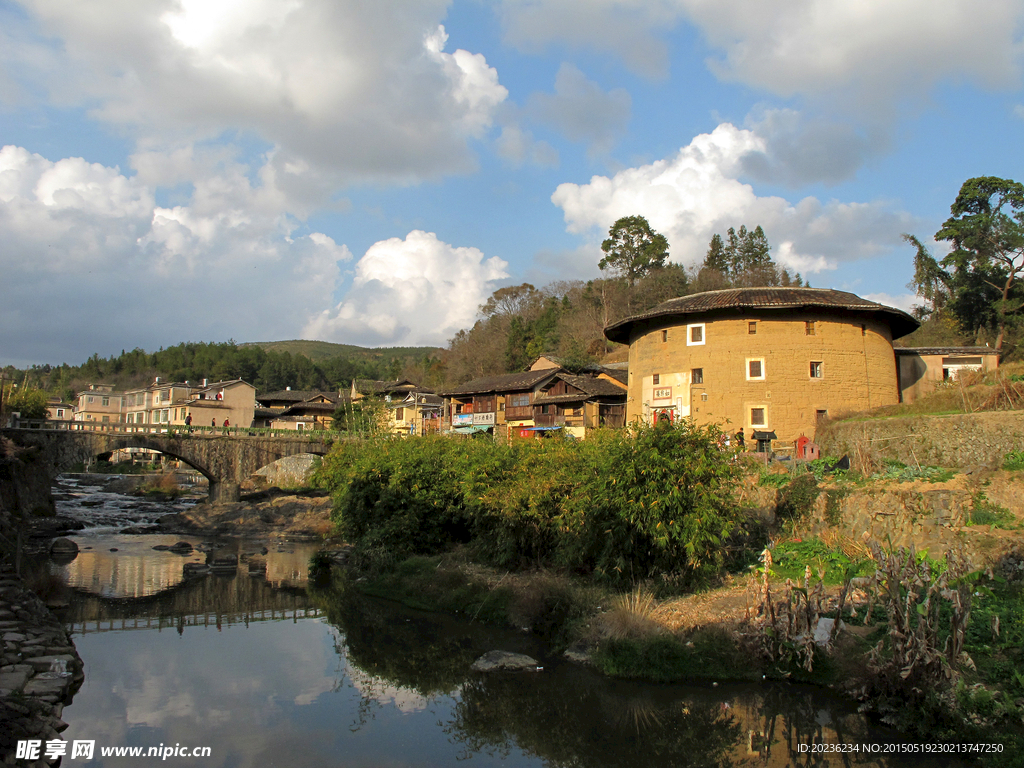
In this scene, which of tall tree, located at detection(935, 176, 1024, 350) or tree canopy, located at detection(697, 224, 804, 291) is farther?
tree canopy, located at detection(697, 224, 804, 291)

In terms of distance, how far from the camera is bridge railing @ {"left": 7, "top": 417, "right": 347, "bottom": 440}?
136 ft

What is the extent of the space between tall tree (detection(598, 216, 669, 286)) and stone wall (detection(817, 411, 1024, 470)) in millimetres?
49344

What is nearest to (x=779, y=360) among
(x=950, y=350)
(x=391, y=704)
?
(x=950, y=350)

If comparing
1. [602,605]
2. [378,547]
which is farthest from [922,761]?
[378,547]

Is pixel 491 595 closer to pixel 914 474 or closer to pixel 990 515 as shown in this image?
pixel 914 474

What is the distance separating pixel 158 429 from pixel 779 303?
41.9 metres

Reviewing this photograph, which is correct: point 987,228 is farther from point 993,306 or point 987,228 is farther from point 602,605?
point 602,605

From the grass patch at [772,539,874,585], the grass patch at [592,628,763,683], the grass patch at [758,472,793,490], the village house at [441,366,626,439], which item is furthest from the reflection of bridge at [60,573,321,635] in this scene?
the village house at [441,366,626,439]

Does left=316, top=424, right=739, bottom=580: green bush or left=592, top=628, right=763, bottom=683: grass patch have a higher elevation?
left=316, top=424, right=739, bottom=580: green bush

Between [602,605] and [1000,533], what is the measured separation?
356 inches

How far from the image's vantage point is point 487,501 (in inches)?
766

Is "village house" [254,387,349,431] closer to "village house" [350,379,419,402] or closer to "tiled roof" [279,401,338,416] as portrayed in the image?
"tiled roof" [279,401,338,416]

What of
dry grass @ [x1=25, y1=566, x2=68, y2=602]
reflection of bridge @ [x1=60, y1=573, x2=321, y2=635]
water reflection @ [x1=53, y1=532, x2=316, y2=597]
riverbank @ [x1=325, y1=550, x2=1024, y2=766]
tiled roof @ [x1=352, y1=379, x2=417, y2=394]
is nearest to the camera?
riverbank @ [x1=325, y1=550, x2=1024, y2=766]

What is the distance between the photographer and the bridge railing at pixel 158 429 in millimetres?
41594
